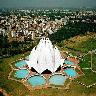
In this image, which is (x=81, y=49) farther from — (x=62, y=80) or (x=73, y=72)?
Answer: (x=62, y=80)

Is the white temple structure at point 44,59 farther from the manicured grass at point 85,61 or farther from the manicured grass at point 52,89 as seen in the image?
the manicured grass at point 85,61

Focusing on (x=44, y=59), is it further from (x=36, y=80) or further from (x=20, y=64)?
(x=20, y=64)

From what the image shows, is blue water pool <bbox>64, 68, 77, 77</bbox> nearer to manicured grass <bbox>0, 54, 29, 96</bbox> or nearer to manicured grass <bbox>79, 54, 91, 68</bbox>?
manicured grass <bbox>79, 54, 91, 68</bbox>

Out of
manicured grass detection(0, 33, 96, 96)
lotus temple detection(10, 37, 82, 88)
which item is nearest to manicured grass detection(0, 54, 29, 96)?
manicured grass detection(0, 33, 96, 96)

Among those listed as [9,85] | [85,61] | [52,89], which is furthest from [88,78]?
[9,85]

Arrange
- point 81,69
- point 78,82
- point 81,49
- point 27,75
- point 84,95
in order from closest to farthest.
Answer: point 84,95, point 78,82, point 27,75, point 81,69, point 81,49

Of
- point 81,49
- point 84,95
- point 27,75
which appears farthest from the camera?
point 81,49

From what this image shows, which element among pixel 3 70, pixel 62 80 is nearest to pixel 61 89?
pixel 62 80
